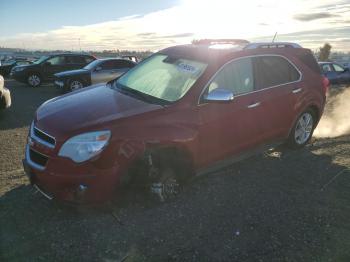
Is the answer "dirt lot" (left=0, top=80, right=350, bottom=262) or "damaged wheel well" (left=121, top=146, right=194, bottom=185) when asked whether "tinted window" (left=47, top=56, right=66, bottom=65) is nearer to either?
"dirt lot" (left=0, top=80, right=350, bottom=262)

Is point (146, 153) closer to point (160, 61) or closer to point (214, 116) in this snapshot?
point (214, 116)

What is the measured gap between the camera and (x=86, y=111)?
441 cm

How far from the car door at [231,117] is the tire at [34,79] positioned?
1626 centimetres

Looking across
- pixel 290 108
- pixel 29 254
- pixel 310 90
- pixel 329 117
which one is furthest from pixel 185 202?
pixel 329 117

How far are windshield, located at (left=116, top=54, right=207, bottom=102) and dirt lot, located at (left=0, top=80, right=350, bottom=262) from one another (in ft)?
4.24

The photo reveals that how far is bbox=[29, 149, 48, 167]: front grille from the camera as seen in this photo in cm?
412

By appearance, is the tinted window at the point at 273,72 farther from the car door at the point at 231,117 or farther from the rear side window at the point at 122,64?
the rear side window at the point at 122,64

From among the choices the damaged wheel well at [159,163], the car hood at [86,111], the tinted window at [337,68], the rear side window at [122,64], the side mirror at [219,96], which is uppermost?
the side mirror at [219,96]

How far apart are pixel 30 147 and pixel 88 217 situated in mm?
1019

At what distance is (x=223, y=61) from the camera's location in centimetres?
514

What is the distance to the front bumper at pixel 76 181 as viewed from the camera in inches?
155

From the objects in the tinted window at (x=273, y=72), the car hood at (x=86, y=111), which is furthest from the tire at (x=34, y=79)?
the tinted window at (x=273, y=72)

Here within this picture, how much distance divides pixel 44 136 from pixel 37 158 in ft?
0.83

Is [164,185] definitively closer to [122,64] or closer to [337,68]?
[122,64]
